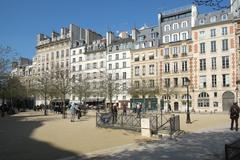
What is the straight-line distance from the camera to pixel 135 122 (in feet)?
62.1

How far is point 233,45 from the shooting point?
52875 millimetres

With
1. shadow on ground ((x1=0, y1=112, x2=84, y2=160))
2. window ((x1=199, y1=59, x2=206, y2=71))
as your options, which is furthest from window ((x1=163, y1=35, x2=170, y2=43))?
shadow on ground ((x1=0, y1=112, x2=84, y2=160))

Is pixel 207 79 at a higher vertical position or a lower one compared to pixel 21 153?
higher

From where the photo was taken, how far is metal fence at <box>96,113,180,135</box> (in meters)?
17.0

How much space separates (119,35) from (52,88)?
35169 millimetres

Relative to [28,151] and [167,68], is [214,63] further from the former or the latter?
[28,151]

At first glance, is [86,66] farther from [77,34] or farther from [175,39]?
[175,39]

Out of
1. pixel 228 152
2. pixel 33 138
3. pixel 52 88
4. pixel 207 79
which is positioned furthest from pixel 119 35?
pixel 228 152

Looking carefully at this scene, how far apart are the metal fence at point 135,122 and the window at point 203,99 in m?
36.5

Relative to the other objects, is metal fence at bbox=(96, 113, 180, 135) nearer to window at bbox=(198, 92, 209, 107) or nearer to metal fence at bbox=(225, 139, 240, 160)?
metal fence at bbox=(225, 139, 240, 160)

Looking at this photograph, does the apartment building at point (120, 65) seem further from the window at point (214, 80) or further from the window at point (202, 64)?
the window at point (214, 80)

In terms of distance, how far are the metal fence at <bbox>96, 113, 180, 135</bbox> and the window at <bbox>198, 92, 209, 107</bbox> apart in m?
36.5

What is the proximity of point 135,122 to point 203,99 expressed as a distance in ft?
127

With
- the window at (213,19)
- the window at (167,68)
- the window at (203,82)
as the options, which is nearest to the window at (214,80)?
the window at (203,82)
